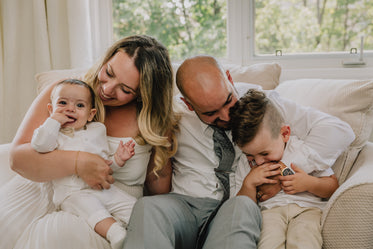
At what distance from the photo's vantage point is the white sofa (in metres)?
1.04

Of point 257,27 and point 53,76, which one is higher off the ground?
point 257,27

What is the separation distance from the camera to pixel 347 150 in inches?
54.5

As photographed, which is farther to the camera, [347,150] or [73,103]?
[347,150]

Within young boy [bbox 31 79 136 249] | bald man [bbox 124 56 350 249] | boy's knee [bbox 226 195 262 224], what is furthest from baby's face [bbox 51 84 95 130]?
boy's knee [bbox 226 195 262 224]

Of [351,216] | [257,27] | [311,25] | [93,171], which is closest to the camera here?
[351,216]

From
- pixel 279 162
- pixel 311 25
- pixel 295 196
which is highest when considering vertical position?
pixel 311 25

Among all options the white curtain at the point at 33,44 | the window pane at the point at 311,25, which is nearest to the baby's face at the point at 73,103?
the white curtain at the point at 33,44

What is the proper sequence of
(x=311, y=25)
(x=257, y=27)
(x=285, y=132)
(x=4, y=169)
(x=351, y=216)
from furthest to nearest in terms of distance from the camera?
(x=257, y=27) < (x=311, y=25) < (x=4, y=169) < (x=285, y=132) < (x=351, y=216)

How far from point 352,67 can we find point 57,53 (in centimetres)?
188

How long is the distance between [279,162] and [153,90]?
54 cm

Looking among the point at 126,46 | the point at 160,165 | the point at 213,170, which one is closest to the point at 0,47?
the point at 126,46

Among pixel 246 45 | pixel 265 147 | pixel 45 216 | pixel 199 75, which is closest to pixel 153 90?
pixel 199 75

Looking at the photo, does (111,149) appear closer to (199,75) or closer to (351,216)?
(199,75)

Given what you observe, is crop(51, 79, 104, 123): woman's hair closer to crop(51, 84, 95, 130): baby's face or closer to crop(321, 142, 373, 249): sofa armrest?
crop(51, 84, 95, 130): baby's face
